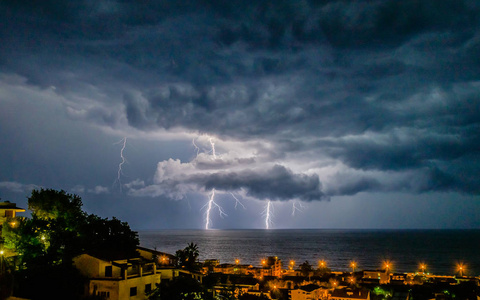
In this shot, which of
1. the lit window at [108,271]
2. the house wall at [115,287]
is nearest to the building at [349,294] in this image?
the house wall at [115,287]

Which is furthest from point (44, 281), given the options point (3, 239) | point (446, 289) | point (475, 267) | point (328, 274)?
point (475, 267)

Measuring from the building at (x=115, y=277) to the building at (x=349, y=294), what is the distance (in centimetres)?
2937

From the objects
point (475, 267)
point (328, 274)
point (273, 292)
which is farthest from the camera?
point (475, 267)

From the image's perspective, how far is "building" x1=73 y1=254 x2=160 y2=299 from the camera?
2666 cm

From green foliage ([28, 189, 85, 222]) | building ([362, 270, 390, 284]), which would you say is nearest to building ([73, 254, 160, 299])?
green foliage ([28, 189, 85, 222])

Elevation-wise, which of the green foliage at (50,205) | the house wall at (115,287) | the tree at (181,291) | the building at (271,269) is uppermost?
the green foliage at (50,205)

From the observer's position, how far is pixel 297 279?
61.4 m

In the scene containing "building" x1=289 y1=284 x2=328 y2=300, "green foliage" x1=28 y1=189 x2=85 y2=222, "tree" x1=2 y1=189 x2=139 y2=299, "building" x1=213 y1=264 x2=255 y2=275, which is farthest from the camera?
"building" x1=213 y1=264 x2=255 y2=275

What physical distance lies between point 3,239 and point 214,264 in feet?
177

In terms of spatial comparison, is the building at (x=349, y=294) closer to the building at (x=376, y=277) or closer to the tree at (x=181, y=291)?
the building at (x=376, y=277)

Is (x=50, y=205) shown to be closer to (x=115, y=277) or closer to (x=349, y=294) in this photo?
(x=115, y=277)

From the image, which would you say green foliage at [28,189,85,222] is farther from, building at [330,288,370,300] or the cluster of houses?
building at [330,288,370,300]

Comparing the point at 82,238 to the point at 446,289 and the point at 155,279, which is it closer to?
the point at 155,279

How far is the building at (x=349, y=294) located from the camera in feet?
156
